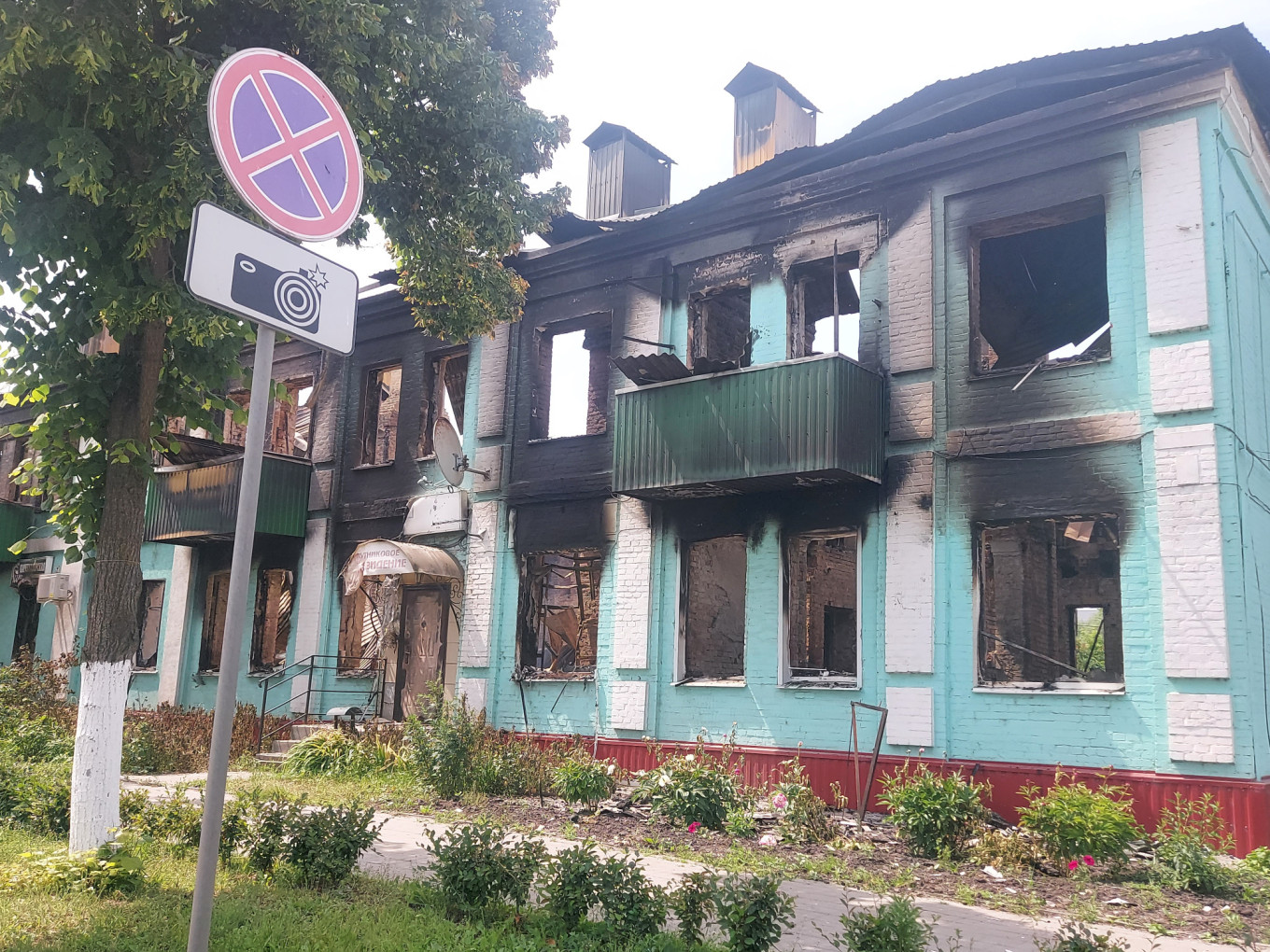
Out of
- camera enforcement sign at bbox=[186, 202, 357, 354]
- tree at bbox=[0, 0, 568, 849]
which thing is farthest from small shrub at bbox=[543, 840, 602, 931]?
tree at bbox=[0, 0, 568, 849]

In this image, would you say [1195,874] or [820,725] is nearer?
[1195,874]

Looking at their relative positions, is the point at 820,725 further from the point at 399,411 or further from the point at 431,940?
the point at 399,411

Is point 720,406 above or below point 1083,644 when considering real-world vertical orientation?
above

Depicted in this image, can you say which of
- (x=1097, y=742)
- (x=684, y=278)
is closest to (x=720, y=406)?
(x=684, y=278)

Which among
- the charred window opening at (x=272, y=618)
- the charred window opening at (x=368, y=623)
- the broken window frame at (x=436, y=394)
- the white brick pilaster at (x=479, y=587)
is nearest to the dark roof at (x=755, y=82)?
the broken window frame at (x=436, y=394)

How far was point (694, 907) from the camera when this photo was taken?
5.50 metres

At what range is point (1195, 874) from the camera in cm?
802

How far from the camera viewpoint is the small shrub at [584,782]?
11102mm

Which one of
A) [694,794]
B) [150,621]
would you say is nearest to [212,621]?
[150,621]

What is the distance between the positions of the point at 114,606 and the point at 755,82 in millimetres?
12721

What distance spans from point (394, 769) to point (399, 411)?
20.9 ft

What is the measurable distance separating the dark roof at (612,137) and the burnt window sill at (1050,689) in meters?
11.0

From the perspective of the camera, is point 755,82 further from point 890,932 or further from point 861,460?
point 890,932

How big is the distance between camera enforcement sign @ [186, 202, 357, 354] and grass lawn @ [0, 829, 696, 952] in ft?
10.3
